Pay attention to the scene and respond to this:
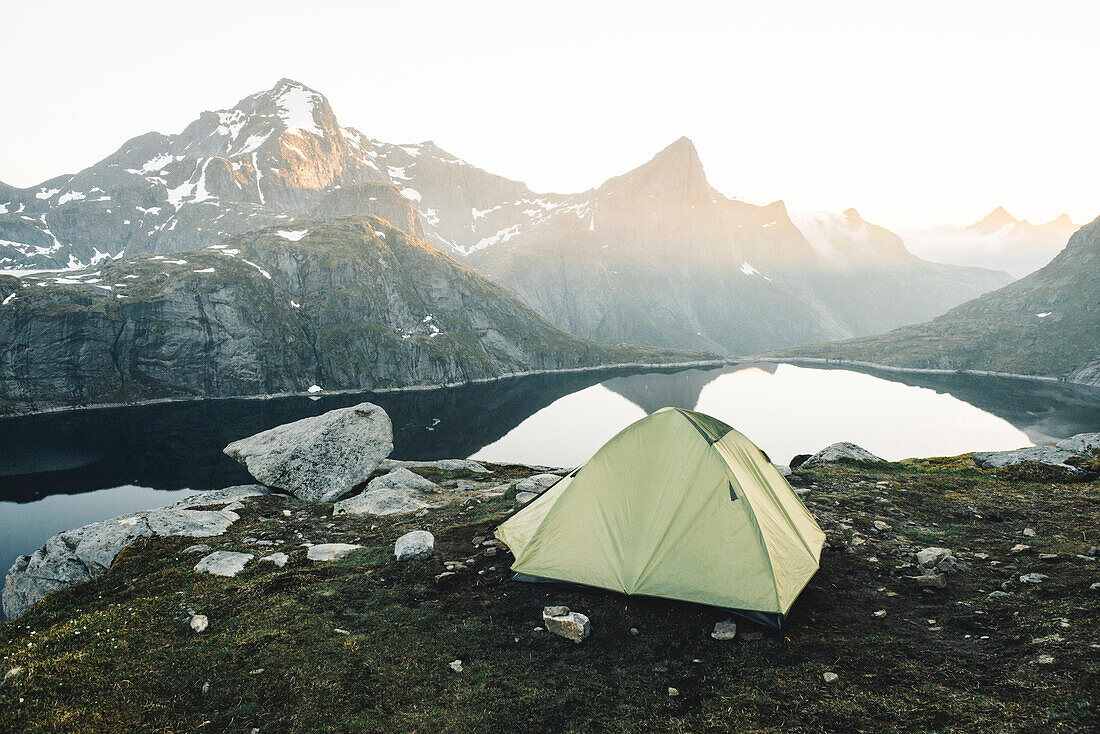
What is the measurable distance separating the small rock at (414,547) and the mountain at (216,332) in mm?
153168

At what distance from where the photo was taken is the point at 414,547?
45.9 ft

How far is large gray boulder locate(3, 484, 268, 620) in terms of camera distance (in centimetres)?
1448

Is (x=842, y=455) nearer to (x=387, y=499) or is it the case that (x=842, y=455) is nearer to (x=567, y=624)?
(x=567, y=624)

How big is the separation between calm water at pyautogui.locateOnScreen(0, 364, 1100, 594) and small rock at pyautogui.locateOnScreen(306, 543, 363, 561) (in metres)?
31.7

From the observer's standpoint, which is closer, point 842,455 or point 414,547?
point 414,547

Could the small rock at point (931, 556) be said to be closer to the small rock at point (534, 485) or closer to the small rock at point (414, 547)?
the small rock at point (534, 485)

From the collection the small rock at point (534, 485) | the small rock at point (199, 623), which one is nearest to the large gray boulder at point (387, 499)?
the small rock at point (534, 485)

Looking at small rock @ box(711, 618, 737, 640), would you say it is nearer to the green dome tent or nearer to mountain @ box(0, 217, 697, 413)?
the green dome tent

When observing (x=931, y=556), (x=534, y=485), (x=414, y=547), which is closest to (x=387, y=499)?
(x=534, y=485)

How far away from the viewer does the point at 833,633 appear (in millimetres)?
9234

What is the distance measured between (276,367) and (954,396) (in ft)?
657

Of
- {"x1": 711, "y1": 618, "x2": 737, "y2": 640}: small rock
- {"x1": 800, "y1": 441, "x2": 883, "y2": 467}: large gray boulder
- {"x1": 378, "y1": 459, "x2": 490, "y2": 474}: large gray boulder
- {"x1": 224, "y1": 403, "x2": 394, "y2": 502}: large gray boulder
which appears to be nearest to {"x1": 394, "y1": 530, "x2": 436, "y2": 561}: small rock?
{"x1": 711, "y1": 618, "x2": 737, "y2": 640}: small rock

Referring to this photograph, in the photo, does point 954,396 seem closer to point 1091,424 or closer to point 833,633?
point 1091,424

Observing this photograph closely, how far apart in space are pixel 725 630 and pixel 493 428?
76119mm
